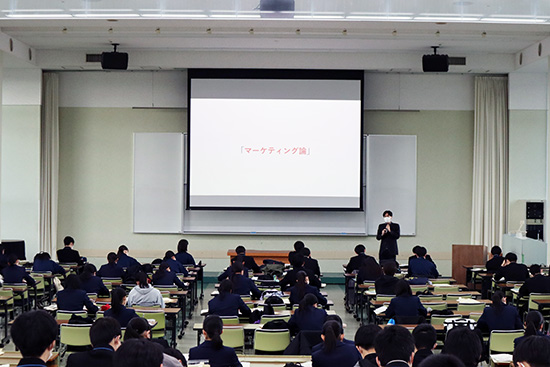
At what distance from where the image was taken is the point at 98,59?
15.2 m

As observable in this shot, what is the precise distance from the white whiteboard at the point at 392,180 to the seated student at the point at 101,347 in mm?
10855

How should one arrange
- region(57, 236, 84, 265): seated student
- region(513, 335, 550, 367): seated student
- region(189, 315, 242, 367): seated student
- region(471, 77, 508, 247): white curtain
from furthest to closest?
region(471, 77, 508, 247): white curtain
region(57, 236, 84, 265): seated student
region(189, 315, 242, 367): seated student
region(513, 335, 550, 367): seated student

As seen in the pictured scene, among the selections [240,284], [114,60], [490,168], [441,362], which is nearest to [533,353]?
[441,362]

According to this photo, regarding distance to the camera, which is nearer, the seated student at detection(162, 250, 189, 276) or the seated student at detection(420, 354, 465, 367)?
the seated student at detection(420, 354, 465, 367)

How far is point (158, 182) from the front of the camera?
51.5ft

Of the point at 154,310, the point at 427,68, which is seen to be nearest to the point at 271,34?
the point at 427,68

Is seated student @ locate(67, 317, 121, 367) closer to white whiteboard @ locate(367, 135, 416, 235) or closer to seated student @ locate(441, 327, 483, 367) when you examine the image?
seated student @ locate(441, 327, 483, 367)

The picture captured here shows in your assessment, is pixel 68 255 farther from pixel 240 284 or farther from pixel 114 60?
pixel 240 284

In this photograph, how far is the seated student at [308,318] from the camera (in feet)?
24.7

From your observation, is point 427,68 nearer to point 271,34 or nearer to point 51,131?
point 271,34

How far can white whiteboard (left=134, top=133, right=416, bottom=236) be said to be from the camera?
15.5 m

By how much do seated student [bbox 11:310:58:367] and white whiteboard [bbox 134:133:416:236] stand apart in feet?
39.3

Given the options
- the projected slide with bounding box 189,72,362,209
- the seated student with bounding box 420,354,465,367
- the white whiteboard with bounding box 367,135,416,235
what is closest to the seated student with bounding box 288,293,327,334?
the seated student with bounding box 420,354,465,367

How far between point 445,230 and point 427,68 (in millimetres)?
3646
